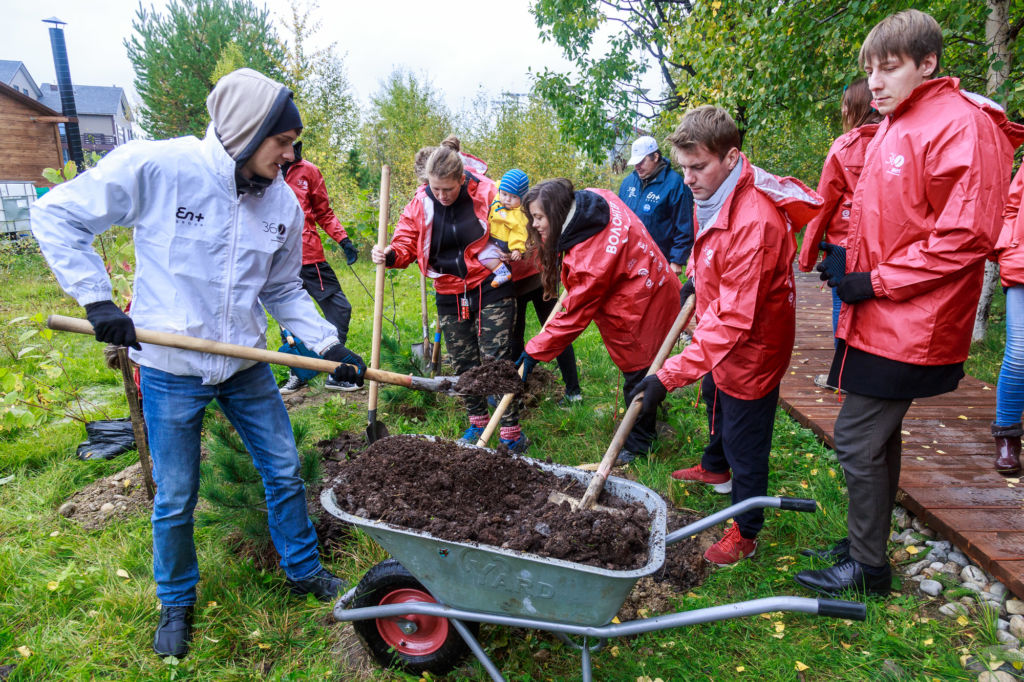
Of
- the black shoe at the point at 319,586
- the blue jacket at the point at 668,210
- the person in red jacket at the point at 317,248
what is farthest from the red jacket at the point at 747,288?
the person in red jacket at the point at 317,248

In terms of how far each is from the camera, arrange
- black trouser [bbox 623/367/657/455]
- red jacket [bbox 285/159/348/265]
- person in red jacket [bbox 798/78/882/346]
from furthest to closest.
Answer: red jacket [bbox 285/159/348/265] → black trouser [bbox 623/367/657/455] → person in red jacket [bbox 798/78/882/346]

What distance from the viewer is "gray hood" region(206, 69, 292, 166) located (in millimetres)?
2080

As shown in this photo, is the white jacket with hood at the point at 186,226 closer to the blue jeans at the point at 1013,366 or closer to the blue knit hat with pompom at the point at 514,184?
the blue knit hat with pompom at the point at 514,184

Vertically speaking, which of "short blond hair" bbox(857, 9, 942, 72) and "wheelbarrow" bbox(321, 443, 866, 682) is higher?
"short blond hair" bbox(857, 9, 942, 72)

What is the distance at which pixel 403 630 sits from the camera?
227cm

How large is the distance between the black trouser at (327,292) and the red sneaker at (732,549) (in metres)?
3.62

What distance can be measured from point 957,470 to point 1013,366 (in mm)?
610

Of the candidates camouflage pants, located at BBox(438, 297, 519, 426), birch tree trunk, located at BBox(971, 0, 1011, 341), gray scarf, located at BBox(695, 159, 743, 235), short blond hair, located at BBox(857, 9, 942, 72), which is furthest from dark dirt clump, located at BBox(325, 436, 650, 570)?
birch tree trunk, located at BBox(971, 0, 1011, 341)

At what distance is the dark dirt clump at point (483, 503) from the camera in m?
1.89

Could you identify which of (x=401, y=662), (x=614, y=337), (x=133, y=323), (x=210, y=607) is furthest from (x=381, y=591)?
(x=614, y=337)

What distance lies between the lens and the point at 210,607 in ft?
8.27

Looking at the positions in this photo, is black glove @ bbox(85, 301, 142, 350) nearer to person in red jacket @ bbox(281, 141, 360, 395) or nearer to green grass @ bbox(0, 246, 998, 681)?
green grass @ bbox(0, 246, 998, 681)

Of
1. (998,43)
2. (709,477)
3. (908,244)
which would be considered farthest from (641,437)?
(998,43)

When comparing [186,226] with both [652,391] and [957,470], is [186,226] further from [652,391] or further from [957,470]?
[957,470]
